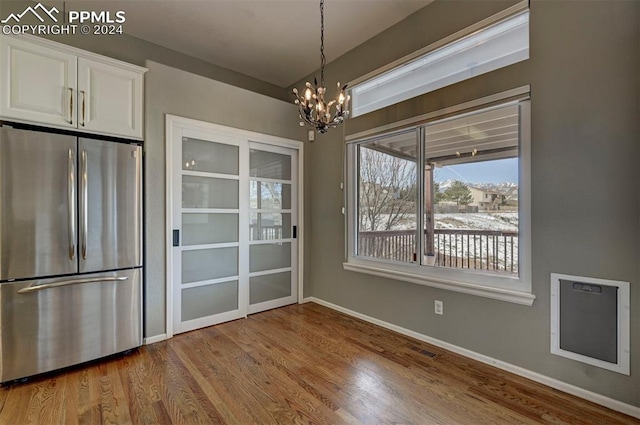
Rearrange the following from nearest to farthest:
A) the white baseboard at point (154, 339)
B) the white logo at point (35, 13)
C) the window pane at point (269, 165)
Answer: the white logo at point (35, 13)
the white baseboard at point (154, 339)
the window pane at point (269, 165)

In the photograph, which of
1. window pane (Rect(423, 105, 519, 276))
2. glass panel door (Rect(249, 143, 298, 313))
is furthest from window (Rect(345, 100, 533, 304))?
glass panel door (Rect(249, 143, 298, 313))

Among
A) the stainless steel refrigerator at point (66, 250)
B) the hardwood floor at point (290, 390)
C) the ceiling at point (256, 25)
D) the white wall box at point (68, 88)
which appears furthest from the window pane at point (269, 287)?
the ceiling at point (256, 25)

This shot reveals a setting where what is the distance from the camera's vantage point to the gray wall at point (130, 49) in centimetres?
294

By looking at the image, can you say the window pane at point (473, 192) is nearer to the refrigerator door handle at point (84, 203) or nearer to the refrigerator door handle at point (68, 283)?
the refrigerator door handle at point (68, 283)

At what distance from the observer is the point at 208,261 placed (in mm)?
3473

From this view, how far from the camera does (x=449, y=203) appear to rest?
2.95m

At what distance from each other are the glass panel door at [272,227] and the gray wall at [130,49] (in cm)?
131

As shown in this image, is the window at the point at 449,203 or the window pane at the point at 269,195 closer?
the window at the point at 449,203

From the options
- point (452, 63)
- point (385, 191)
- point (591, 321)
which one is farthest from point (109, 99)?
point (591, 321)

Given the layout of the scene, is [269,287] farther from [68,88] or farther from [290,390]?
[68,88]

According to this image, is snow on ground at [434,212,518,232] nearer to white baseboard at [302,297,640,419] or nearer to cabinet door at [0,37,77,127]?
white baseboard at [302,297,640,419]

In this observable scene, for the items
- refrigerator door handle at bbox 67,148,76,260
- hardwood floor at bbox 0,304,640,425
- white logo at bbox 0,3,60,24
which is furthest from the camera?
white logo at bbox 0,3,60,24

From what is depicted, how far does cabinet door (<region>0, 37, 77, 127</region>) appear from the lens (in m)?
2.26

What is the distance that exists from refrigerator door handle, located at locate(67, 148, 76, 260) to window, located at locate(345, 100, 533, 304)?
2.78 meters
